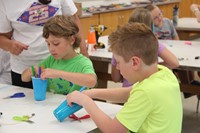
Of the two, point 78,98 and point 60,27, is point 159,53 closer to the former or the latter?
point 60,27

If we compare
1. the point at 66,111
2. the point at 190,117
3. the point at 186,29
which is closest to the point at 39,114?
the point at 66,111

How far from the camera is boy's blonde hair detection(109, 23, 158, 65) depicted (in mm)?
1377

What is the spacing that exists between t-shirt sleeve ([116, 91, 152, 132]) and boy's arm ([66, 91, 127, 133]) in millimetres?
35

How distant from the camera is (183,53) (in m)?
3.03

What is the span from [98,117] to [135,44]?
349 mm

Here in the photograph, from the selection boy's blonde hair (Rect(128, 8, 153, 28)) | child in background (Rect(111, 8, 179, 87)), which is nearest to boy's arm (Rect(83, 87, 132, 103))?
child in background (Rect(111, 8, 179, 87))

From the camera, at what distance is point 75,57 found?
214 cm

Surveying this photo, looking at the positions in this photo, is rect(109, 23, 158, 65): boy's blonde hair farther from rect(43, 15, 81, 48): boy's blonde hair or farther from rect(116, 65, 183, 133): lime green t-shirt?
rect(43, 15, 81, 48): boy's blonde hair

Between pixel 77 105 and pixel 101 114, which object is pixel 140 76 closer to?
pixel 101 114

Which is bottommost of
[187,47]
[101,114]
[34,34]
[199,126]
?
[199,126]

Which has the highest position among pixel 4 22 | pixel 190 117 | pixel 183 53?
pixel 4 22

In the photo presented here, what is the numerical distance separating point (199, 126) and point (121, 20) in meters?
3.68

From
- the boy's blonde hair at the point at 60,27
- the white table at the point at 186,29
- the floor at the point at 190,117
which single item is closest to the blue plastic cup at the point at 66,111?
the boy's blonde hair at the point at 60,27

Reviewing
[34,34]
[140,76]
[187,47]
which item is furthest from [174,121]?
[187,47]
